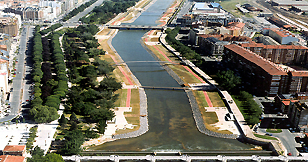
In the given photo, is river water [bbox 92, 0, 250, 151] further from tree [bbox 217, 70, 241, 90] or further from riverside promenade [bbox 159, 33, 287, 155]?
tree [bbox 217, 70, 241, 90]

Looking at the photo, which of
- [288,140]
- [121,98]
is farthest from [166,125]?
[288,140]

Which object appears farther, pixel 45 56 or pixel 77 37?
pixel 77 37

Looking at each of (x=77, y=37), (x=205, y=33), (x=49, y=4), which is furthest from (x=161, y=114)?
(x=49, y=4)

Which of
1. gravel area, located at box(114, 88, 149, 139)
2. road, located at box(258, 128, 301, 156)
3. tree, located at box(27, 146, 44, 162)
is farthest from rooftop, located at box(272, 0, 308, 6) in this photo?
tree, located at box(27, 146, 44, 162)

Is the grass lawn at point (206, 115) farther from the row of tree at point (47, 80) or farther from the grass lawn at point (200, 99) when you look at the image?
the row of tree at point (47, 80)

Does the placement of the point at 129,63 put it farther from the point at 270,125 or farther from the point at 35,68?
the point at 270,125

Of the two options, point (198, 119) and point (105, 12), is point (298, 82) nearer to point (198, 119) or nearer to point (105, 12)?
point (198, 119)
